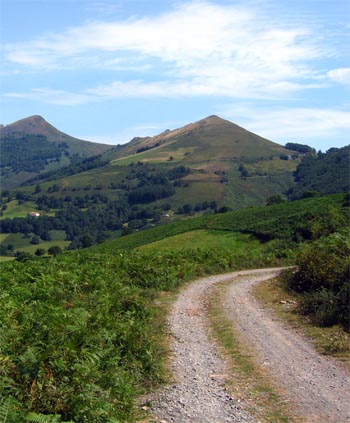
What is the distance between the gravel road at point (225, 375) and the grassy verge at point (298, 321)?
1.34 ft

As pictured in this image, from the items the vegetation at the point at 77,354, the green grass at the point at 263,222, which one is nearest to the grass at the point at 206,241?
the green grass at the point at 263,222

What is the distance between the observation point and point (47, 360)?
29.1 feet

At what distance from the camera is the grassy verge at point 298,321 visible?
40.5ft

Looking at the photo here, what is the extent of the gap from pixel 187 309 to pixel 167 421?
1018 cm

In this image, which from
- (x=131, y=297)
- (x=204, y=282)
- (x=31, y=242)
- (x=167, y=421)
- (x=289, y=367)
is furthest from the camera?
(x=31, y=242)

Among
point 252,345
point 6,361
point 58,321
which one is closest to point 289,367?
point 252,345

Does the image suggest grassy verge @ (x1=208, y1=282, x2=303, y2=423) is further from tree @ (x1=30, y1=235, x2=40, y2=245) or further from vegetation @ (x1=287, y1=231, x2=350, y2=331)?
tree @ (x1=30, y1=235, x2=40, y2=245)

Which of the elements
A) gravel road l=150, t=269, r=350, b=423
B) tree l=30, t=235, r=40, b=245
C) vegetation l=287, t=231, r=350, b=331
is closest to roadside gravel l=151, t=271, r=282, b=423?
gravel road l=150, t=269, r=350, b=423

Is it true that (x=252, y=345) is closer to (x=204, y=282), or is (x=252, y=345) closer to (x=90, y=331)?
(x=90, y=331)

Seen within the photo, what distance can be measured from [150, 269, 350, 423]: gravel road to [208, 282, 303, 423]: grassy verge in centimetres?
20

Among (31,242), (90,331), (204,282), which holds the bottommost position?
(31,242)

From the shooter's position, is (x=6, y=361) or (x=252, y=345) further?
(x=252, y=345)

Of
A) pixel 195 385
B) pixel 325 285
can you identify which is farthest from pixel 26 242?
pixel 195 385

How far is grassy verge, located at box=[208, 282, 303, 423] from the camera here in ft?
27.6
